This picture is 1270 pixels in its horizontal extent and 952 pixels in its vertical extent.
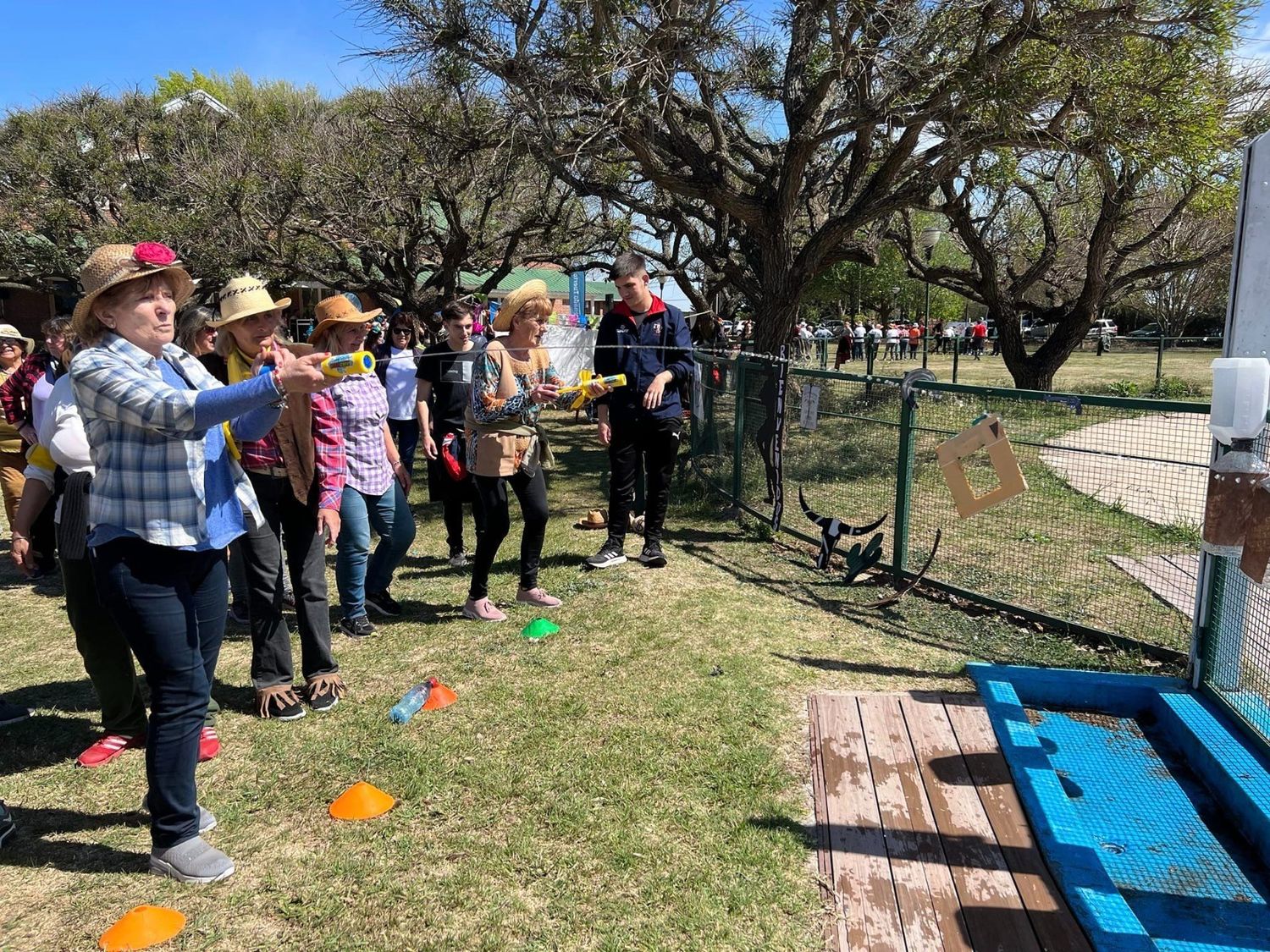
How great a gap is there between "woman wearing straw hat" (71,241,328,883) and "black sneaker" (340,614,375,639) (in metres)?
2.00

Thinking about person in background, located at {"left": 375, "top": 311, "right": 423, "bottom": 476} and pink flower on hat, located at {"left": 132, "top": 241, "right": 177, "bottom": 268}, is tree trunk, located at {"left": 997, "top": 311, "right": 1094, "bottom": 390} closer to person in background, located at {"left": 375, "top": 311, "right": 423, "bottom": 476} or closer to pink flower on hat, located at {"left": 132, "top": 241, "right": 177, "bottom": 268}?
person in background, located at {"left": 375, "top": 311, "right": 423, "bottom": 476}

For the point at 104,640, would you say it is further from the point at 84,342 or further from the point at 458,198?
the point at 458,198

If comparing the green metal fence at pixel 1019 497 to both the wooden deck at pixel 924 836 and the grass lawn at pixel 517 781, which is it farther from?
the wooden deck at pixel 924 836

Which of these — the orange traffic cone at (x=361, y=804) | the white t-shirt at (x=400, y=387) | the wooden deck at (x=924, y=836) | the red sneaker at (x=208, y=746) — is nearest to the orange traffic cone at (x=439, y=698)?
the orange traffic cone at (x=361, y=804)

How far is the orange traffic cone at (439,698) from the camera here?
12.4 ft

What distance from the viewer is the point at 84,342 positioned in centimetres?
242

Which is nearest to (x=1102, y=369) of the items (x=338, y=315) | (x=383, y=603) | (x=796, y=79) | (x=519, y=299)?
(x=796, y=79)

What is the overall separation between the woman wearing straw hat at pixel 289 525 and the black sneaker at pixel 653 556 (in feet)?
7.88

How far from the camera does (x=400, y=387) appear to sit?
7.03 metres

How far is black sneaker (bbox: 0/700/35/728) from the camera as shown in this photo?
3.75 m

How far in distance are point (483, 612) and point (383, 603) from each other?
0.72 m

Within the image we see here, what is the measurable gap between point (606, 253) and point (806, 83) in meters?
9.79

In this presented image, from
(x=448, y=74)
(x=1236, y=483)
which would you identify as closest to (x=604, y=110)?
(x=448, y=74)

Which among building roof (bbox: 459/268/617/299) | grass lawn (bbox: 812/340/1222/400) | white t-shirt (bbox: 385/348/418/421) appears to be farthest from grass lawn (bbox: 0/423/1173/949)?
building roof (bbox: 459/268/617/299)
